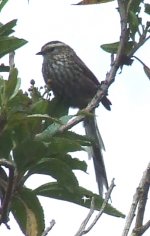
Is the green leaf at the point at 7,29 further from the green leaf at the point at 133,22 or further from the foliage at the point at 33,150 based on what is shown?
the green leaf at the point at 133,22

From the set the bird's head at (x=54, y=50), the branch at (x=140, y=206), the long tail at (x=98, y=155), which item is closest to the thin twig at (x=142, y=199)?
the branch at (x=140, y=206)

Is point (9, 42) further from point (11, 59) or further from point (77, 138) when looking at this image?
point (77, 138)

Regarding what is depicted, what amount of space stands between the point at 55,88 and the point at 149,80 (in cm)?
292

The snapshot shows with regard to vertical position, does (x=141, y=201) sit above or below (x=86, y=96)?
below

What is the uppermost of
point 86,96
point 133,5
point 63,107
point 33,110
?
point 86,96

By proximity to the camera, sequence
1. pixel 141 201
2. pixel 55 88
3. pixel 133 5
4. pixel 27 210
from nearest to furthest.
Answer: pixel 141 201
pixel 27 210
pixel 133 5
pixel 55 88

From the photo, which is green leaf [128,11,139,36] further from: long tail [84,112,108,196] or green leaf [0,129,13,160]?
green leaf [0,129,13,160]

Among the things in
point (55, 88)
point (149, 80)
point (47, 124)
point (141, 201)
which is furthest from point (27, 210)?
point (55, 88)

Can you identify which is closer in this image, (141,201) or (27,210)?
(141,201)

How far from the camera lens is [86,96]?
6.91 m

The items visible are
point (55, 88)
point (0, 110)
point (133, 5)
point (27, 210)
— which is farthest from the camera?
point (55, 88)

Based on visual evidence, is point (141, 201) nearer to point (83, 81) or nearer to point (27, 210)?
point (27, 210)

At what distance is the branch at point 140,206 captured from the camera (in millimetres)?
2688

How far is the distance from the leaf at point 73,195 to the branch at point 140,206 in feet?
1.95
